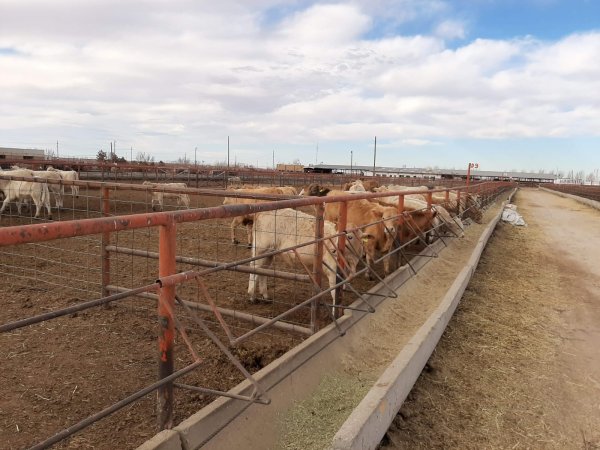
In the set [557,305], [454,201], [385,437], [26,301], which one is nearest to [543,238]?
[454,201]

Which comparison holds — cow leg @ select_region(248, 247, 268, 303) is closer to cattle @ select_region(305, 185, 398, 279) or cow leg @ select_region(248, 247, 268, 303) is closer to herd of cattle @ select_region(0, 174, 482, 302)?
herd of cattle @ select_region(0, 174, 482, 302)

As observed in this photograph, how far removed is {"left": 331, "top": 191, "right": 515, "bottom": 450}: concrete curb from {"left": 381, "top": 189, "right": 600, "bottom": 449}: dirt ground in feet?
0.50

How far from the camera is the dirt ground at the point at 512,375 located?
3.34 m

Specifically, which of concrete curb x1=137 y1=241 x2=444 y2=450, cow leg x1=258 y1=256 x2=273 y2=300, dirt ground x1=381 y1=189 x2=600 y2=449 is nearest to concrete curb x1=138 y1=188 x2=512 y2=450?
concrete curb x1=137 y1=241 x2=444 y2=450

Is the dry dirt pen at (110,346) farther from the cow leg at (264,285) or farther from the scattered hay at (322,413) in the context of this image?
the scattered hay at (322,413)

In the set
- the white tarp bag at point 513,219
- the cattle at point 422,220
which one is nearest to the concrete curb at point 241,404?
the cattle at point 422,220

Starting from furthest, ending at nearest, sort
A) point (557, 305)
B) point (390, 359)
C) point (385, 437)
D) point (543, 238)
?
point (543, 238) < point (557, 305) < point (390, 359) < point (385, 437)

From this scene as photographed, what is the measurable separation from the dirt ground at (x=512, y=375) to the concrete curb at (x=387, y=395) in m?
0.15

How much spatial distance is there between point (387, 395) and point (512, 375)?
6.13 feet

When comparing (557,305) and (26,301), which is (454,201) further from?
(26,301)

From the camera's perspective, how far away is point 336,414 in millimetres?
3352

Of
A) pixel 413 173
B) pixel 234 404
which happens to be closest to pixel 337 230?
pixel 234 404

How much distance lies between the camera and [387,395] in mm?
3139

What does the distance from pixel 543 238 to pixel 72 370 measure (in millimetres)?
14587
